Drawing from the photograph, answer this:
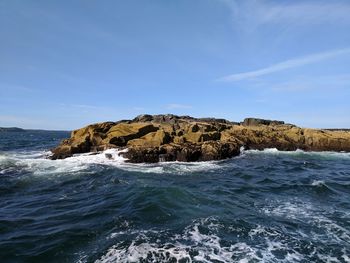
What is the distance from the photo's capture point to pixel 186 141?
36.1 metres

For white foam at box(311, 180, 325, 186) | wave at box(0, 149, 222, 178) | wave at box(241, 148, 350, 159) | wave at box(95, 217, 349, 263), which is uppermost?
wave at box(241, 148, 350, 159)

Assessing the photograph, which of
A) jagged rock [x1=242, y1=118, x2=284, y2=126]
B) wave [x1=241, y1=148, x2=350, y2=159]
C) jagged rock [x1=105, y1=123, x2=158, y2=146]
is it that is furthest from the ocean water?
jagged rock [x1=242, y1=118, x2=284, y2=126]

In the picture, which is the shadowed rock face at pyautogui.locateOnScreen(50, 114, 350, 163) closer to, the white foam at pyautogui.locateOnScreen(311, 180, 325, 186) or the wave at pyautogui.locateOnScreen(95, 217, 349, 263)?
the white foam at pyautogui.locateOnScreen(311, 180, 325, 186)

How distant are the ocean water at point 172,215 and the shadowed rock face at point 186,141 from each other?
4.60 m

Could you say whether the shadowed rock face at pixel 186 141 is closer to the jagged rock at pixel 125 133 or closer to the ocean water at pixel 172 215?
the jagged rock at pixel 125 133

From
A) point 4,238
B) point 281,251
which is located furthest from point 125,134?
→ point 281,251

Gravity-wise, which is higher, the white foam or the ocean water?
the white foam

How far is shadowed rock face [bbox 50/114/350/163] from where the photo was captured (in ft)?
106

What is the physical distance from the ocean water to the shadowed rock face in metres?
4.60

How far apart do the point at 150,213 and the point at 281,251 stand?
591cm

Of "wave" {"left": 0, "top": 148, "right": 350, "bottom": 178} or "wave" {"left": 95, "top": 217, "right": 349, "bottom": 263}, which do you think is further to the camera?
"wave" {"left": 0, "top": 148, "right": 350, "bottom": 178}

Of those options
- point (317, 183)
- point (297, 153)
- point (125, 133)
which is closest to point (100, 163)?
point (125, 133)

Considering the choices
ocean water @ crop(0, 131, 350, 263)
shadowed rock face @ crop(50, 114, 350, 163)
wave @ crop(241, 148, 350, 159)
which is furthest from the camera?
wave @ crop(241, 148, 350, 159)

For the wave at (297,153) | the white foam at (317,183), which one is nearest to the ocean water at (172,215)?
the white foam at (317,183)
